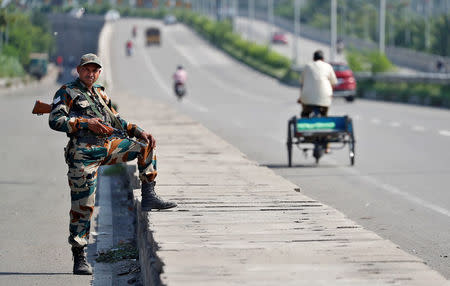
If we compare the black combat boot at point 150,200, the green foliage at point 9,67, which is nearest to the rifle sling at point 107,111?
the black combat boot at point 150,200

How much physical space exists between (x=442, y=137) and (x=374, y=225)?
1379cm

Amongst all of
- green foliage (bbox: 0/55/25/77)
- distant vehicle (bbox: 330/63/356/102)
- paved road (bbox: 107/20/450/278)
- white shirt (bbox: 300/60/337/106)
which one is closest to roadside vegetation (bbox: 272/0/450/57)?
green foliage (bbox: 0/55/25/77)

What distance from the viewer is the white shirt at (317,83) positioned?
57.3 feet

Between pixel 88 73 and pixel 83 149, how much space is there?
56 cm

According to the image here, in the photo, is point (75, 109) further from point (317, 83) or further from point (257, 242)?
point (317, 83)

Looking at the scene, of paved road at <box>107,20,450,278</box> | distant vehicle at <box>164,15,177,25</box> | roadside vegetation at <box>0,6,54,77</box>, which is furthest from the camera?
distant vehicle at <box>164,15,177,25</box>

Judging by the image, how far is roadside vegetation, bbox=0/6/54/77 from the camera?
77562mm

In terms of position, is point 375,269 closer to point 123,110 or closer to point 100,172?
point 100,172

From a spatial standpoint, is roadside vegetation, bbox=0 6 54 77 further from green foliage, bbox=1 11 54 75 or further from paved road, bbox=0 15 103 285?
paved road, bbox=0 15 103 285

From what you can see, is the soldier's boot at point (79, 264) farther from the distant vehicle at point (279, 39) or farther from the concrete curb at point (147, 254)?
the distant vehicle at point (279, 39)

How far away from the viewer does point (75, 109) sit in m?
8.31

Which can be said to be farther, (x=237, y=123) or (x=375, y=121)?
(x=375, y=121)

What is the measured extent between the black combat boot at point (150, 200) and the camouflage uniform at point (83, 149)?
1.30 ft

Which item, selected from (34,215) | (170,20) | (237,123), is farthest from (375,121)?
(170,20)
